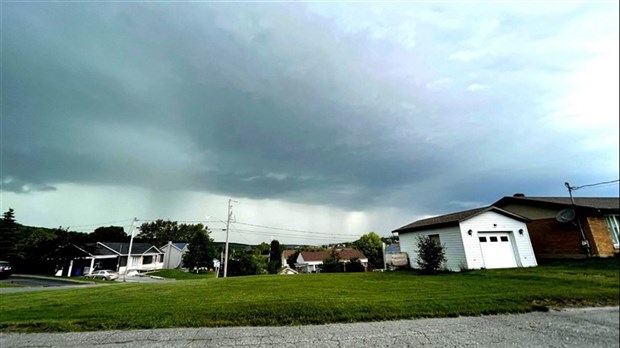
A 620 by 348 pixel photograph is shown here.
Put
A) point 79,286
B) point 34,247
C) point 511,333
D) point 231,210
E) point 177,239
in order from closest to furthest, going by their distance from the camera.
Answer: point 511,333 → point 34,247 → point 79,286 → point 231,210 → point 177,239

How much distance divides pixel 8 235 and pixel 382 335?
264 inches

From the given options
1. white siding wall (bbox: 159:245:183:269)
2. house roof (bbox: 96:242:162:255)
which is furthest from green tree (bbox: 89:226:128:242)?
white siding wall (bbox: 159:245:183:269)

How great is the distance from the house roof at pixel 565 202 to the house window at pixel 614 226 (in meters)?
0.50

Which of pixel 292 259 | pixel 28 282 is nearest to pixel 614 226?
pixel 28 282

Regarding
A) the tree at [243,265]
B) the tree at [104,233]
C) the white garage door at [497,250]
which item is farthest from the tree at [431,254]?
the tree at [243,265]

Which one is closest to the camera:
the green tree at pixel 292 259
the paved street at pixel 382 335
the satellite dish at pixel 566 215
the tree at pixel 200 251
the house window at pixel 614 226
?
the paved street at pixel 382 335

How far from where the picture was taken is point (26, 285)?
5.61 m

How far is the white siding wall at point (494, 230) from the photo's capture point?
12469 mm

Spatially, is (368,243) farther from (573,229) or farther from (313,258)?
(573,229)

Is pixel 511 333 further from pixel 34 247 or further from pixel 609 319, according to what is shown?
pixel 34 247

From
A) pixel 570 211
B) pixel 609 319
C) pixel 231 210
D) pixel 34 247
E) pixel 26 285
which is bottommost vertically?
pixel 609 319

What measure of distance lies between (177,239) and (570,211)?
61.8 m

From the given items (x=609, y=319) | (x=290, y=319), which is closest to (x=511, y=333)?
(x=609, y=319)

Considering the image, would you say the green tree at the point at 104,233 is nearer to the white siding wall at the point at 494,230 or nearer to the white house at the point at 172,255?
the white siding wall at the point at 494,230
